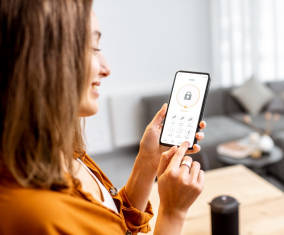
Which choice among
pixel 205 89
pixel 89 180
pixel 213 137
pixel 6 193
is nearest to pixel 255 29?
pixel 213 137

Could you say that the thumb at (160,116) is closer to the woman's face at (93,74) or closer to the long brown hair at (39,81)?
the woman's face at (93,74)

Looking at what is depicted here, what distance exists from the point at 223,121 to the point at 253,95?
47 cm

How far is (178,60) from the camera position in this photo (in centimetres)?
403

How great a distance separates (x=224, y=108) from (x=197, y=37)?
0.94 meters

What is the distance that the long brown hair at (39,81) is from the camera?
50 centimetres

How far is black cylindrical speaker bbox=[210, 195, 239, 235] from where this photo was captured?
881mm

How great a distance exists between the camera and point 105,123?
3.78 metres

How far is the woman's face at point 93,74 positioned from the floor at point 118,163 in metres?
2.34

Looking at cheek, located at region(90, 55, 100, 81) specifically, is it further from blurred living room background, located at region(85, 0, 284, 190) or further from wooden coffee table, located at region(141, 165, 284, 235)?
blurred living room background, located at region(85, 0, 284, 190)

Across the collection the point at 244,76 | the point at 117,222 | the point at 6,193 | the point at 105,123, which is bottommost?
the point at 105,123

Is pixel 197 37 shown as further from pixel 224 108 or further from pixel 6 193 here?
pixel 6 193

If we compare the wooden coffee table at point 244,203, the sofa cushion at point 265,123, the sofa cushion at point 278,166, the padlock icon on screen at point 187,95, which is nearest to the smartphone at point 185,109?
the padlock icon on screen at point 187,95

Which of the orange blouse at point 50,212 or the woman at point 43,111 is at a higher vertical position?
the woman at point 43,111

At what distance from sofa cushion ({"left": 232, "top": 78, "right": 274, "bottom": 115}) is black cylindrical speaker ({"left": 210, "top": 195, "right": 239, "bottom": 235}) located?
2.90 meters
